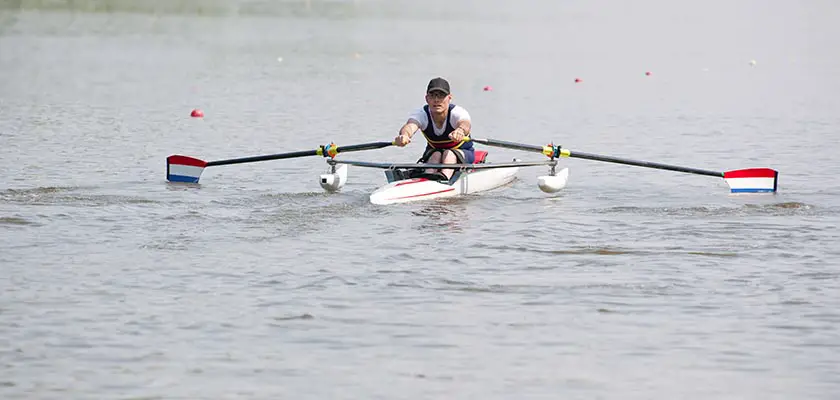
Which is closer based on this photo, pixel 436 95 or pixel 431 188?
pixel 431 188

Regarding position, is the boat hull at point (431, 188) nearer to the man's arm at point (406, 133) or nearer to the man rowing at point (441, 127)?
the man rowing at point (441, 127)

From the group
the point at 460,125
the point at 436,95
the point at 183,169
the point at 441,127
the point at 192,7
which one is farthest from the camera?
the point at 192,7

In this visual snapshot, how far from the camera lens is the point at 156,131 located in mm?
26625

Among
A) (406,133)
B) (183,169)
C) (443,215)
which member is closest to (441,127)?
(406,133)

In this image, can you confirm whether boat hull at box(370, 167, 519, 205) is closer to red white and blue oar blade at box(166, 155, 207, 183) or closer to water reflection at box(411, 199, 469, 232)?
water reflection at box(411, 199, 469, 232)

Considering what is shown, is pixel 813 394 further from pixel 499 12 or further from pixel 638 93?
→ pixel 499 12

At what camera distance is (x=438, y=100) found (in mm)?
16734

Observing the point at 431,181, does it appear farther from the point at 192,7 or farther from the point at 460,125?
the point at 192,7

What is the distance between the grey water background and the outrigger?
0.72ft

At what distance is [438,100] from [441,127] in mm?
377

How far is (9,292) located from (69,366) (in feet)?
7.95

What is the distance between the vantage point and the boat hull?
16203 mm

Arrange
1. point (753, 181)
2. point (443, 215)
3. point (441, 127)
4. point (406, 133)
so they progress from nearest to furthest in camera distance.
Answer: point (443, 215) → point (406, 133) → point (441, 127) → point (753, 181)

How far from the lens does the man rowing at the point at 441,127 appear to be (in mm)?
16703
